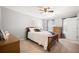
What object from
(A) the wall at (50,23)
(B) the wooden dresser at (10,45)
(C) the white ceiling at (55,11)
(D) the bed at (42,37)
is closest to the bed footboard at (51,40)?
(D) the bed at (42,37)

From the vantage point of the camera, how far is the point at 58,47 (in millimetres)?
1583

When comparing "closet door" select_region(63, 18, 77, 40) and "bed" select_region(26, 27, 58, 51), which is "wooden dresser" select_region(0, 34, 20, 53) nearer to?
"bed" select_region(26, 27, 58, 51)

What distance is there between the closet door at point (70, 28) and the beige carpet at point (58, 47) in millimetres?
90

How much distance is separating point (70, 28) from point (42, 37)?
0.49 meters

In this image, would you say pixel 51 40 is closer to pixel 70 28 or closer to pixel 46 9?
pixel 70 28

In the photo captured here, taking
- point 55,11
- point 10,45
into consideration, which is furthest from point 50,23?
point 10,45

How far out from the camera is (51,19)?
1663 millimetres

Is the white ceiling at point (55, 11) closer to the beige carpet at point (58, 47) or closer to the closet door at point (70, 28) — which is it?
the closet door at point (70, 28)

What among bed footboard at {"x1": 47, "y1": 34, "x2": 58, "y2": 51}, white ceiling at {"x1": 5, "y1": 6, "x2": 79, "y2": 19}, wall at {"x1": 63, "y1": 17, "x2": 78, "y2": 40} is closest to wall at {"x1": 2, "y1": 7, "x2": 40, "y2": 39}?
white ceiling at {"x1": 5, "y1": 6, "x2": 79, "y2": 19}

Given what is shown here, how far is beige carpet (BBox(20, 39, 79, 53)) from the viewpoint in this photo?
155cm

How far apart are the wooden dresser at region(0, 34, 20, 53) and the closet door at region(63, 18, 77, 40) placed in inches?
32.6

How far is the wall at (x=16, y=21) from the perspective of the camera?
60.3 inches
